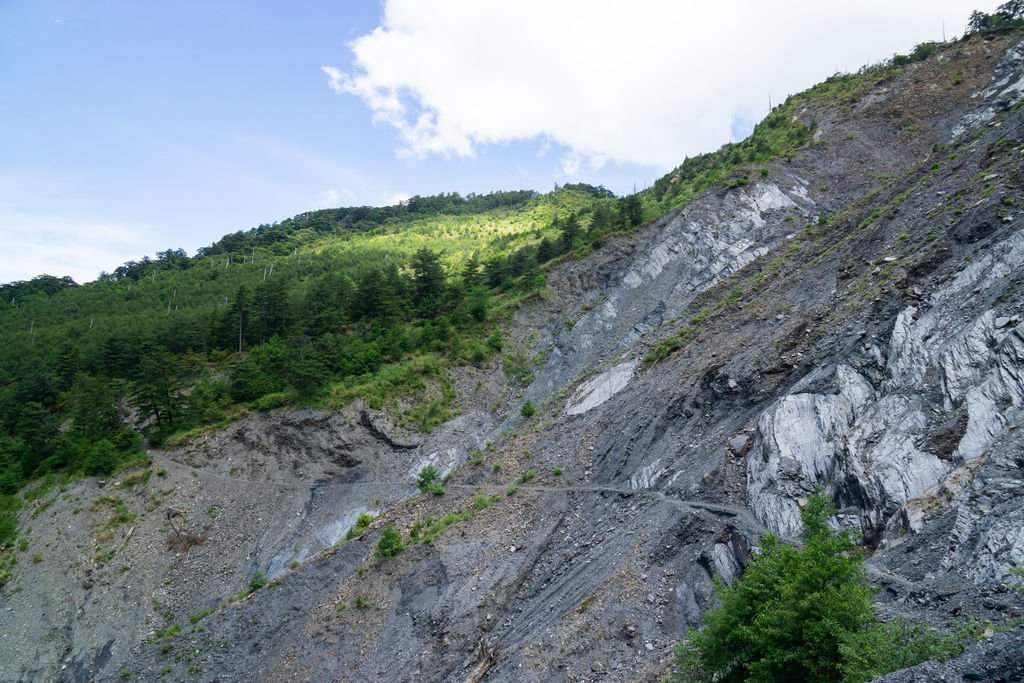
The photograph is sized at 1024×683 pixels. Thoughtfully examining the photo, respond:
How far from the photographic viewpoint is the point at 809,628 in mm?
9500

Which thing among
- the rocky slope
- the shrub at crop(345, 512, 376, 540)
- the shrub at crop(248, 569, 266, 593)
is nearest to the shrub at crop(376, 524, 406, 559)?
the rocky slope

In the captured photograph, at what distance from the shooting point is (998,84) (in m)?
47.2

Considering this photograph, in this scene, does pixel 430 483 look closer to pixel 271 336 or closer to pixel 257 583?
pixel 257 583

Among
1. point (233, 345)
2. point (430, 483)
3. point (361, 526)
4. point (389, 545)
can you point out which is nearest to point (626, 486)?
point (389, 545)

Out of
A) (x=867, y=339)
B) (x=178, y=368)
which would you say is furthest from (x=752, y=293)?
(x=178, y=368)

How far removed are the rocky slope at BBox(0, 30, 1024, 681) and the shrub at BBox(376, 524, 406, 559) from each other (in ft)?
1.47

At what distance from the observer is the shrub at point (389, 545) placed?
2470 cm

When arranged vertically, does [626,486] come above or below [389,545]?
below

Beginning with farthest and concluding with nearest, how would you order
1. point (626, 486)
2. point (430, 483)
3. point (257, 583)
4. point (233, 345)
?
1. point (233, 345)
2. point (430, 483)
3. point (257, 583)
4. point (626, 486)

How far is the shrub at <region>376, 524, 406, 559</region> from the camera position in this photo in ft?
81.0

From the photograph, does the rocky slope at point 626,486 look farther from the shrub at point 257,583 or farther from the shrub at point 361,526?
the shrub at point 257,583

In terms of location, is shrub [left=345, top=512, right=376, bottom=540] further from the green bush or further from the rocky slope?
the green bush

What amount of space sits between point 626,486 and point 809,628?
12.8 metres

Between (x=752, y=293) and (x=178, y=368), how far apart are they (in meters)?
38.7
